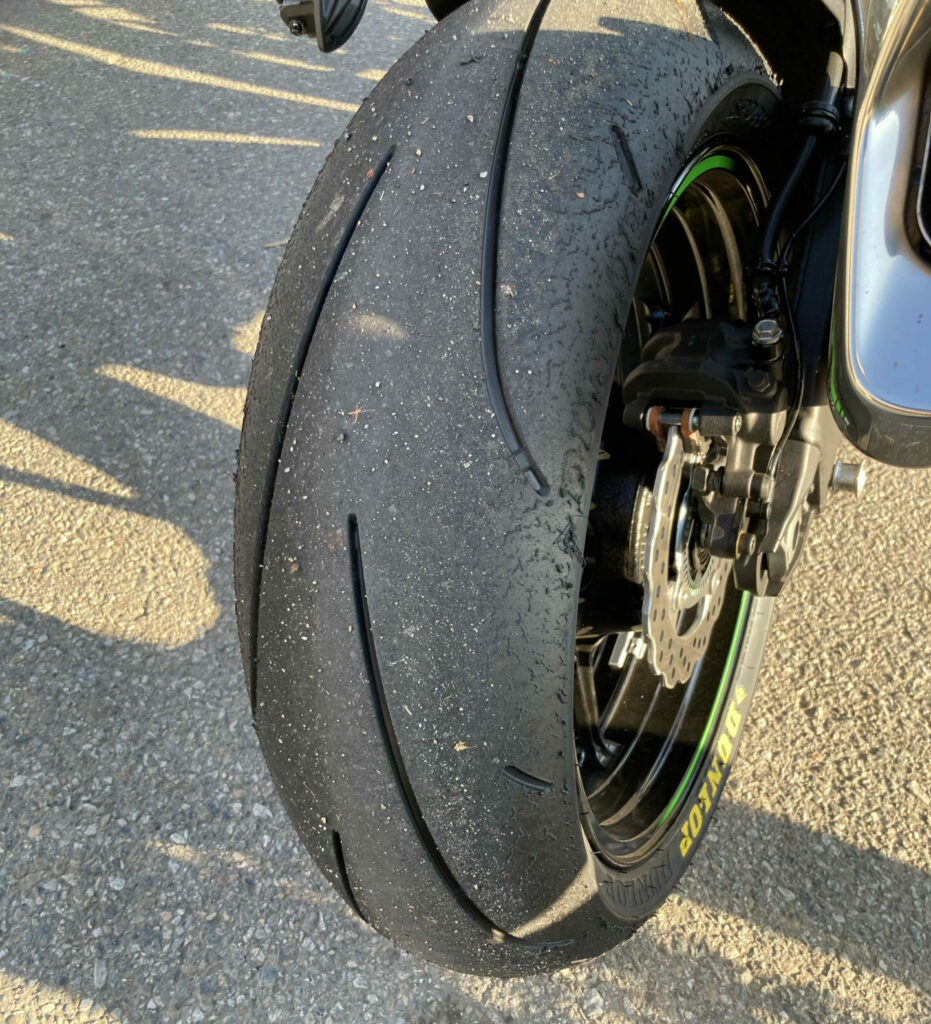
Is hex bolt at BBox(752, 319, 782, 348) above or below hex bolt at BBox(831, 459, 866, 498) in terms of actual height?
above

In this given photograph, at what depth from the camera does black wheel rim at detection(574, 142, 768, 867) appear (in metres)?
1.07

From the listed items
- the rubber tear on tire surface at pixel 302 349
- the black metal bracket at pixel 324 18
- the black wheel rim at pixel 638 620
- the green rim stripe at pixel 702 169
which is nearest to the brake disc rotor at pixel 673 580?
the black wheel rim at pixel 638 620

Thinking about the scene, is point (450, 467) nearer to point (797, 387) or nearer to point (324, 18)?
point (797, 387)

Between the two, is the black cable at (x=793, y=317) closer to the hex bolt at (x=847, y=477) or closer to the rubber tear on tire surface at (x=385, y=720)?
the hex bolt at (x=847, y=477)

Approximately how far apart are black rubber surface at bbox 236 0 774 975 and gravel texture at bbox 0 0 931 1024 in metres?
0.53

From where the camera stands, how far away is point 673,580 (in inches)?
42.3

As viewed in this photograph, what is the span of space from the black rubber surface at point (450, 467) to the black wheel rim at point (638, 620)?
0.14 metres

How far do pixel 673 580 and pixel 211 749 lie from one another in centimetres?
90

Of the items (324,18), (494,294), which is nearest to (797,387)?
(494,294)

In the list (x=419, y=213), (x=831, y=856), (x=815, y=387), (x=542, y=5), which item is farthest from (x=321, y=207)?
(x=831, y=856)

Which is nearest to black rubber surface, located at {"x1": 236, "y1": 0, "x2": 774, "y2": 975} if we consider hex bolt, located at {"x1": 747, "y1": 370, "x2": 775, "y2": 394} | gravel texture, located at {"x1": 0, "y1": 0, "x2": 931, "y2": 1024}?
hex bolt, located at {"x1": 747, "y1": 370, "x2": 775, "y2": 394}

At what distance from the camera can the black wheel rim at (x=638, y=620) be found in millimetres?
1073

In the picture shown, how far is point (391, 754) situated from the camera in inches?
32.5

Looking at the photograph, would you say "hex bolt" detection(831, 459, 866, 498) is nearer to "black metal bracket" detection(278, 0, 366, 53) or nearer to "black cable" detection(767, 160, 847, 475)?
"black cable" detection(767, 160, 847, 475)
